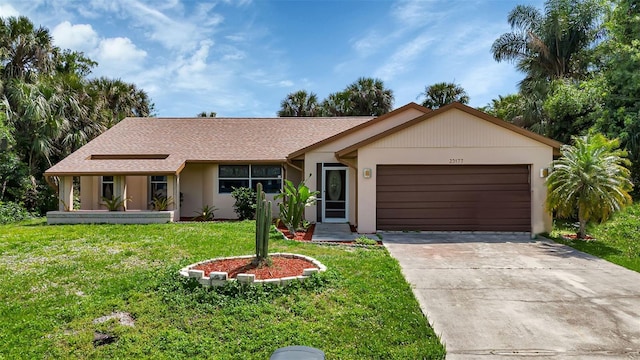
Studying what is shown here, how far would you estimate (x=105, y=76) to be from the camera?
24234 millimetres

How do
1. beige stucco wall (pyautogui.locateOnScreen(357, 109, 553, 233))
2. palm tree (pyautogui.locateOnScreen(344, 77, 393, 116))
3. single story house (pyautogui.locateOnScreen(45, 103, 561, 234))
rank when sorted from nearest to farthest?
beige stucco wall (pyautogui.locateOnScreen(357, 109, 553, 233))
single story house (pyautogui.locateOnScreen(45, 103, 561, 234))
palm tree (pyautogui.locateOnScreen(344, 77, 393, 116))

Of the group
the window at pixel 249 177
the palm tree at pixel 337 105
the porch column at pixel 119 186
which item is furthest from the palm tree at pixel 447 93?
the porch column at pixel 119 186

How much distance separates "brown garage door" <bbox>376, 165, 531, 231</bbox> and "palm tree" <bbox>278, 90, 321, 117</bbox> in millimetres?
17674

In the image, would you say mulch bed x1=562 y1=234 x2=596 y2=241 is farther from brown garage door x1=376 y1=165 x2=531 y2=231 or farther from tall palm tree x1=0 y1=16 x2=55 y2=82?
tall palm tree x1=0 y1=16 x2=55 y2=82

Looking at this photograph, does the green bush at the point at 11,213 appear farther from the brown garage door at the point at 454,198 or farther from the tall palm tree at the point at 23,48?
the brown garage door at the point at 454,198

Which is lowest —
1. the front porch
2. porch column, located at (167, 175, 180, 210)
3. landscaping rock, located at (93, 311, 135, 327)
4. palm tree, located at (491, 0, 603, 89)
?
landscaping rock, located at (93, 311, 135, 327)

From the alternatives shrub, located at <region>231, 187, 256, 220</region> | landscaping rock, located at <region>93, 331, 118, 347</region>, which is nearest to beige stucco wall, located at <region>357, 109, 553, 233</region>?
shrub, located at <region>231, 187, 256, 220</region>

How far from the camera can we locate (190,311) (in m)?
5.09

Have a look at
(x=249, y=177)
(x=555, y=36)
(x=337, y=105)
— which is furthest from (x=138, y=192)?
(x=555, y=36)

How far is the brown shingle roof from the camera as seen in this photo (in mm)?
14430

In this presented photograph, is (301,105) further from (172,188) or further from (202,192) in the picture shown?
(172,188)

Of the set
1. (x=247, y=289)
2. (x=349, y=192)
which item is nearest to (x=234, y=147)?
(x=349, y=192)

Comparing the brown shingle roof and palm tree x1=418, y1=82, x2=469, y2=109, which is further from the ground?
palm tree x1=418, y1=82, x2=469, y2=109

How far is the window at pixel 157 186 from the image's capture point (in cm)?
1582
